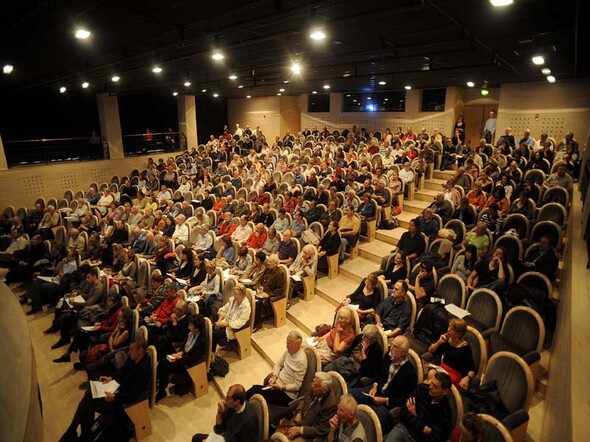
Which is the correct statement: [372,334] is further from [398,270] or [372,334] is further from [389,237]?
[389,237]

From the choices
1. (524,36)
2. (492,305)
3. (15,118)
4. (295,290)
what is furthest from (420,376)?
(15,118)

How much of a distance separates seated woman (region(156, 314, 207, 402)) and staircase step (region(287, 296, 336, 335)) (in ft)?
4.85

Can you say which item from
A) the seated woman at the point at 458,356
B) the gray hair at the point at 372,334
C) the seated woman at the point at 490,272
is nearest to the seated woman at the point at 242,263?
the gray hair at the point at 372,334

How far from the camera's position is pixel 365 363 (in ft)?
11.0

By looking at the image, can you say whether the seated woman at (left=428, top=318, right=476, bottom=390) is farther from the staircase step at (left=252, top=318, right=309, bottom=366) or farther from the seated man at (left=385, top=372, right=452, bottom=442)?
the staircase step at (left=252, top=318, right=309, bottom=366)

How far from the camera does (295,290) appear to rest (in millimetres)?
5730

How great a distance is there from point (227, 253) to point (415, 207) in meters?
4.22

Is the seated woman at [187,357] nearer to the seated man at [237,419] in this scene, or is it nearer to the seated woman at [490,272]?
the seated man at [237,419]

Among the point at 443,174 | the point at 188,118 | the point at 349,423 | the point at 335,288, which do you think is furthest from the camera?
the point at 188,118

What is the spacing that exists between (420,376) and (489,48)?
5841 mm

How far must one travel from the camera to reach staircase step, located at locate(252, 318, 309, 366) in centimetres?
450

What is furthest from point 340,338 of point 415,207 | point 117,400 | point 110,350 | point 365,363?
point 415,207

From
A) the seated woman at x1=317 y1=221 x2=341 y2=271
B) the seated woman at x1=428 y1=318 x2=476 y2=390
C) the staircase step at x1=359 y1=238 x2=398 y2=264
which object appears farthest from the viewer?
the staircase step at x1=359 y1=238 x2=398 y2=264

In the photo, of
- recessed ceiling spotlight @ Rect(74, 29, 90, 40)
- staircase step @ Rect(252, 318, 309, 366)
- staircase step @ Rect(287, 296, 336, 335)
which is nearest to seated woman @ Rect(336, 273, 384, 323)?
staircase step @ Rect(287, 296, 336, 335)
